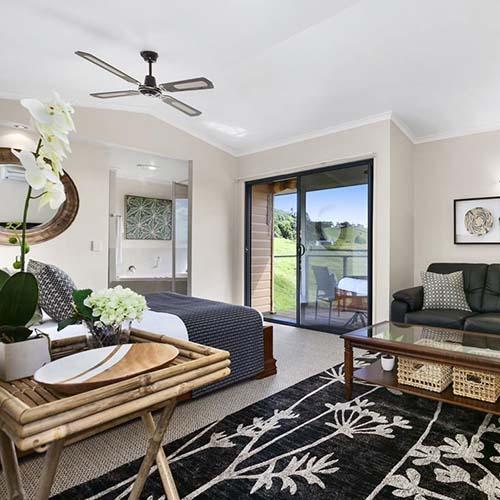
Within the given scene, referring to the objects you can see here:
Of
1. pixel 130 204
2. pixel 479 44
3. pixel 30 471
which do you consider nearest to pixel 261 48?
pixel 479 44

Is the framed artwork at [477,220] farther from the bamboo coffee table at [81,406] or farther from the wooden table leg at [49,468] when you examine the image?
the wooden table leg at [49,468]

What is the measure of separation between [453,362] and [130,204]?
17.3 ft

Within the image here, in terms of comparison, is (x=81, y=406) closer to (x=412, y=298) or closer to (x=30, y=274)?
(x=30, y=274)

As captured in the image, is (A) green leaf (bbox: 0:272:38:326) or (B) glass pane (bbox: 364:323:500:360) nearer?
(A) green leaf (bbox: 0:272:38:326)

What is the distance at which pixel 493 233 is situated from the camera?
161 inches

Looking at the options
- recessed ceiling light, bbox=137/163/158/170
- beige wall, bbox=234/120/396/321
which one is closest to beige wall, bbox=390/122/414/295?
beige wall, bbox=234/120/396/321

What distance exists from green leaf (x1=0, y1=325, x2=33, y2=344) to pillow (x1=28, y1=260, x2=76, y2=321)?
1227 mm

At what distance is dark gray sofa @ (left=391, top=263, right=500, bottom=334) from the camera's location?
129 inches

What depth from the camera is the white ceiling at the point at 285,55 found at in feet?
8.05

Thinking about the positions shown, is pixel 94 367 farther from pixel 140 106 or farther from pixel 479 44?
pixel 140 106

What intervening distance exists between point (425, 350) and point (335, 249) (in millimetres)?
2540

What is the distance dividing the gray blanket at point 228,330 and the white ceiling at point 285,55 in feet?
6.81

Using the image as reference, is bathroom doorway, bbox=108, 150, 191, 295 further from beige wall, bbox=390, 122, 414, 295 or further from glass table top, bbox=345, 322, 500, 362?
glass table top, bbox=345, 322, 500, 362

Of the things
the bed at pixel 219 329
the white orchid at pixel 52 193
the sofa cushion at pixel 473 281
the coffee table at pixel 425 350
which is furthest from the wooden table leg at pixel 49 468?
the sofa cushion at pixel 473 281
